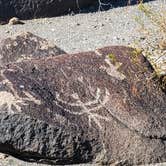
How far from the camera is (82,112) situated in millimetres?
4281

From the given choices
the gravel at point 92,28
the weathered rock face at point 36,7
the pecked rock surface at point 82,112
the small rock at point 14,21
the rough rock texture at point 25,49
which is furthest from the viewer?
the weathered rock face at point 36,7

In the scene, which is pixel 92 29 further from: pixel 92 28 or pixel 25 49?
pixel 25 49

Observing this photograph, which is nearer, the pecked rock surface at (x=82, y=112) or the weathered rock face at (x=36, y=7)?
the pecked rock surface at (x=82, y=112)

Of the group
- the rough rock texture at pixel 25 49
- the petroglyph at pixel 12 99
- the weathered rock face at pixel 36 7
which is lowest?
the weathered rock face at pixel 36 7

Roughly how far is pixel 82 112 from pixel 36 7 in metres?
3.95

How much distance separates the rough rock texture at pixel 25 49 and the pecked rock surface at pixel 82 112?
0.84 meters

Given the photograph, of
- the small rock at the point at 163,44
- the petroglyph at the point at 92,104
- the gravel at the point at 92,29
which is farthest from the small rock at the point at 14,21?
the petroglyph at the point at 92,104

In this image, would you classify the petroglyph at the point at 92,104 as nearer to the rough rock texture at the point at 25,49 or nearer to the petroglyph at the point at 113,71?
the petroglyph at the point at 113,71

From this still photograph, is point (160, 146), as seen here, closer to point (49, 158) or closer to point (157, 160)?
point (157, 160)

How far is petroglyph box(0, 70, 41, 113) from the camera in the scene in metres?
4.10

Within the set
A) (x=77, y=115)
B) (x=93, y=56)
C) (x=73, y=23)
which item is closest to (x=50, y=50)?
(x=93, y=56)

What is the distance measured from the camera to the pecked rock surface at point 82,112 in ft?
13.4

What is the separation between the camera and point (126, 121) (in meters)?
4.28

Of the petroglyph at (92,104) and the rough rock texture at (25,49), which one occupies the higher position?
the petroglyph at (92,104)
